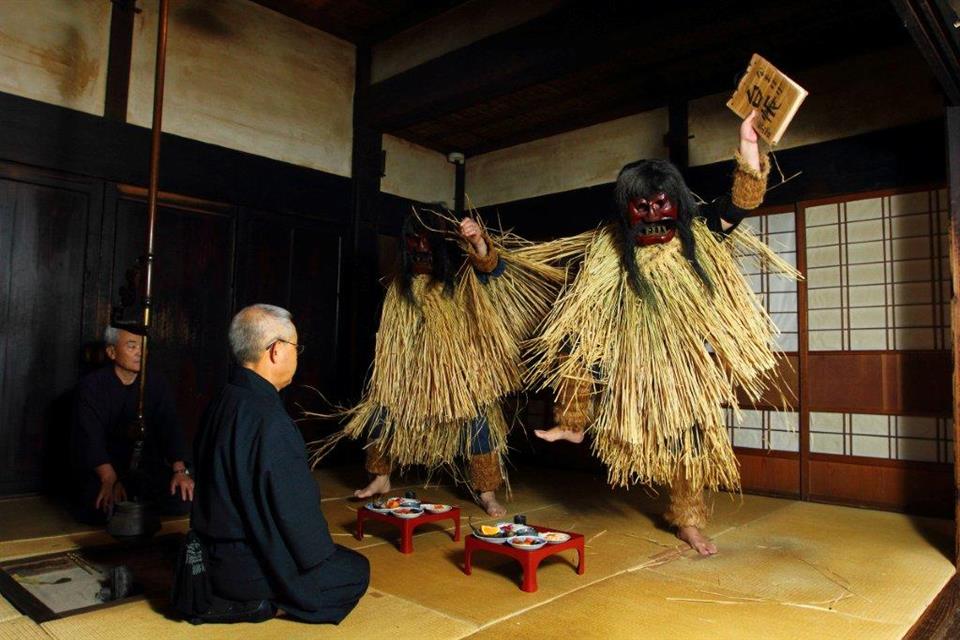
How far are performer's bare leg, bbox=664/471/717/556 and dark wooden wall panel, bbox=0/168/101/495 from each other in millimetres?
3252

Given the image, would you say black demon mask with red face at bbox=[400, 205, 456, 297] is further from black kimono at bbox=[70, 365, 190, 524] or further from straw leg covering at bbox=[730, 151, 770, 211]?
straw leg covering at bbox=[730, 151, 770, 211]

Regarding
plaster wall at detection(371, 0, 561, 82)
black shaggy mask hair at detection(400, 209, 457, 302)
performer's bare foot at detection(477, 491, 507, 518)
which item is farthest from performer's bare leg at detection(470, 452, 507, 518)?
plaster wall at detection(371, 0, 561, 82)

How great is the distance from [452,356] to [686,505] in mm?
1273

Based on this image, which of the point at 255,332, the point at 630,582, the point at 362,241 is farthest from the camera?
the point at 362,241

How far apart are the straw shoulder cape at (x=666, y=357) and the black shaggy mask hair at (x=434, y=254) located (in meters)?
0.80

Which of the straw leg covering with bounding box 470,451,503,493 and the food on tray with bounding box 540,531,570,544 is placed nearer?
the food on tray with bounding box 540,531,570,544

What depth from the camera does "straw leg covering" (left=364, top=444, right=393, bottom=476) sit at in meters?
3.65

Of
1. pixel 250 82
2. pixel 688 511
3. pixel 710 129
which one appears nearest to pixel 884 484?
pixel 688 511

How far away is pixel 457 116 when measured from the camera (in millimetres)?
5094

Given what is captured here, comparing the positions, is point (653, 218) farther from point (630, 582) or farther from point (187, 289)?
point (187, 289)

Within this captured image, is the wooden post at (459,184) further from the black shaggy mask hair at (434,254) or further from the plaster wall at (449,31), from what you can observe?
the black shaggy mask hair at (434,254)

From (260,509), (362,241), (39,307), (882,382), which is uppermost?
(362,241)

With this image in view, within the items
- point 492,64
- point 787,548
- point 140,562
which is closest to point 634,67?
point 492,64

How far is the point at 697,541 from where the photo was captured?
282 centimetres
